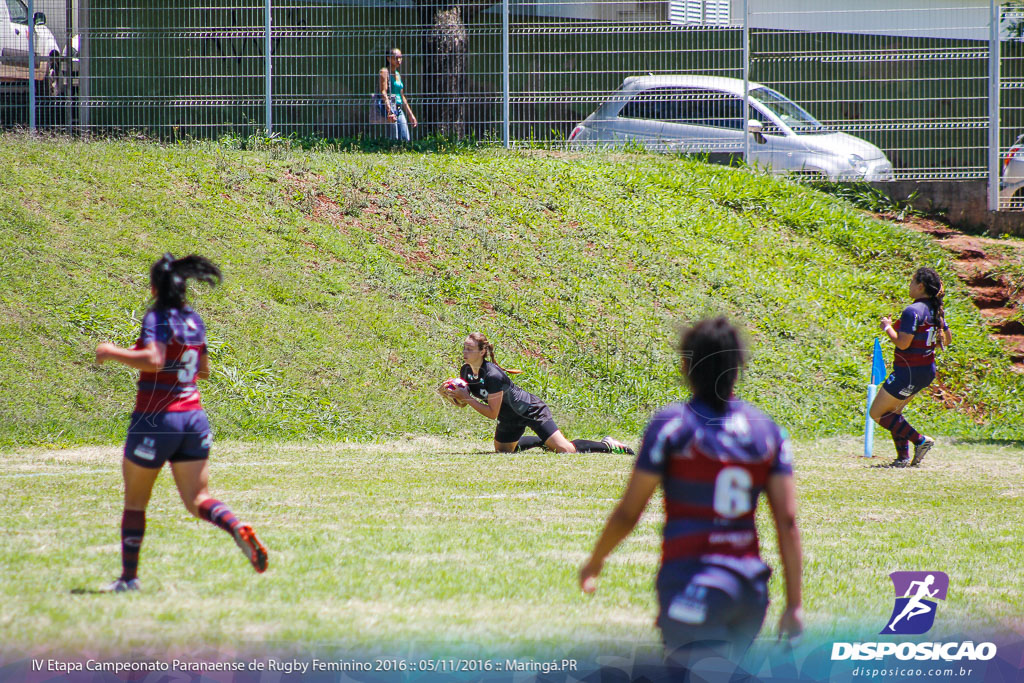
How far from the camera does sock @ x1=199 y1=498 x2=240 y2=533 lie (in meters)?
4.98

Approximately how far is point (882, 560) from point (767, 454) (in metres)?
3.36

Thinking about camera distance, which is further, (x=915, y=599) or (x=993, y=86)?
(x=993, y=86)

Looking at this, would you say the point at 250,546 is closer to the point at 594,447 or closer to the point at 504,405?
the point at 504,405

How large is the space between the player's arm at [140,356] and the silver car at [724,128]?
14.8 metres

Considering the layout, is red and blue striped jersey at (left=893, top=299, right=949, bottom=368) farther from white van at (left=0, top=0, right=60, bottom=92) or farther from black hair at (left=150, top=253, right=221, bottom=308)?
white van at (left=0, top=0, right=60, bottom=92)

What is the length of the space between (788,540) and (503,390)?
7285 millimetres

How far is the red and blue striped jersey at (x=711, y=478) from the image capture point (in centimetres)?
319

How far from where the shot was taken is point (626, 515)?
3293 millimetres

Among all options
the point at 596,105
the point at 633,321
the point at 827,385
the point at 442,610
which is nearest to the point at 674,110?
the point at 596,105

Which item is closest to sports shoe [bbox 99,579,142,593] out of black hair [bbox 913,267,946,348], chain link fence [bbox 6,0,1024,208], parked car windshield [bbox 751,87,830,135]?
black hair [bbox 913,267,946,348]

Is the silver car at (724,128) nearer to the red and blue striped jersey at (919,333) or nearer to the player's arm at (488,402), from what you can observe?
the red and blue striped jersey at (919,333)

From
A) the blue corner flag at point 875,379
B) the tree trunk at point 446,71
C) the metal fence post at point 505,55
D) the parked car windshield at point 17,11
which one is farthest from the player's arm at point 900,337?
the parked car windshield at point 17,11

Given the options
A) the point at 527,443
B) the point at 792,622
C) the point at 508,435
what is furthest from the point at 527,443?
the point at 792,622

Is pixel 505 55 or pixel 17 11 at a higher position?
pixel 17 11
